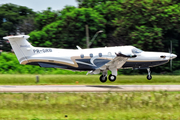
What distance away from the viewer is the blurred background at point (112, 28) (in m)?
38.2

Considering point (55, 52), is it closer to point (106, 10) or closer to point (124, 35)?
point (124, 35)

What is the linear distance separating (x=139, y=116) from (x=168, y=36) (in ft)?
107

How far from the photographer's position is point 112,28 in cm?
4659

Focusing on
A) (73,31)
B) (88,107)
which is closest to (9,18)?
(73,31)

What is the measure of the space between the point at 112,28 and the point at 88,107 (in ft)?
114

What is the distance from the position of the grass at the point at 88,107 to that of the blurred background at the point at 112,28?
20.3 m

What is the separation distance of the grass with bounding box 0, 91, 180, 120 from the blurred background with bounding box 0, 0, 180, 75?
66.5 feet

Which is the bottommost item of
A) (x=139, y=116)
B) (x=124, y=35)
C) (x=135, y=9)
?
(x=139, y=116)

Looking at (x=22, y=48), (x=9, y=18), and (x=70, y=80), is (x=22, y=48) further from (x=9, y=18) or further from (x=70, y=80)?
(x=9, y=18)

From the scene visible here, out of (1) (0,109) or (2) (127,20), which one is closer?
(1) (0,109)

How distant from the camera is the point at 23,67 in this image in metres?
35.4

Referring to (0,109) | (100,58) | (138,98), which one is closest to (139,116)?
(138,98)

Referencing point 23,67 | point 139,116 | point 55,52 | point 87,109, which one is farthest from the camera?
point 23,67

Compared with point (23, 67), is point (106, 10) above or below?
above
